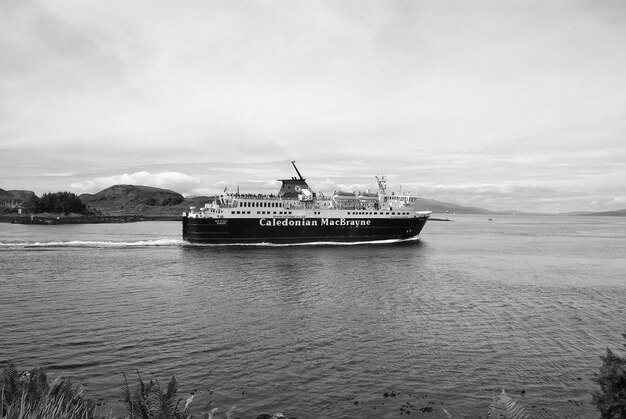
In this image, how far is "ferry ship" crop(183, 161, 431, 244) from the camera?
6750cm

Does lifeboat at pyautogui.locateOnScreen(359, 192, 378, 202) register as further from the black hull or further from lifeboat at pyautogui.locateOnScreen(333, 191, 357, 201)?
the black hull

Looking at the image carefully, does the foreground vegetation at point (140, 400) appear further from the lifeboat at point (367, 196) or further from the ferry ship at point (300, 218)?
the lifeboat at point (367, 196)

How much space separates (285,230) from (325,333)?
47.3 m

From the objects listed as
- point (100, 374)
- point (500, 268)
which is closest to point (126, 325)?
point (100, 374)

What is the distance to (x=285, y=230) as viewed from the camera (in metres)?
69.2

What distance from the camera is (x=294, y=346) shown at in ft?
66.3

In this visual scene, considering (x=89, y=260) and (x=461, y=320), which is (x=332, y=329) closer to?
(x=461, y=320)

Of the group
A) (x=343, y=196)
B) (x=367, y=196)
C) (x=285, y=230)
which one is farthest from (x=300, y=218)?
(x=367, y=196)

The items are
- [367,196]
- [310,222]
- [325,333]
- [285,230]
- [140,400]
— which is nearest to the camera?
[140,400]

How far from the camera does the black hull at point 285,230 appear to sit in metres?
67.2

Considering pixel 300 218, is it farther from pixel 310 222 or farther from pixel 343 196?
pixel 343 196

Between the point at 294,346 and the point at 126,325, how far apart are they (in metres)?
9.59

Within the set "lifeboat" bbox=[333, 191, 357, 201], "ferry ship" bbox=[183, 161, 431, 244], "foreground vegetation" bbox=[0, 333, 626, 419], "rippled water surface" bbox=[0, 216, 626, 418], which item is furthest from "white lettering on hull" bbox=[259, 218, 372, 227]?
"foreground vegetation" bbox=[0, 333, 626, 419]

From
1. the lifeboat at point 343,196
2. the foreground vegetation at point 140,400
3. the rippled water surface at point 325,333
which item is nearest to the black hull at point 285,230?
the lifeboat at point 343,196
